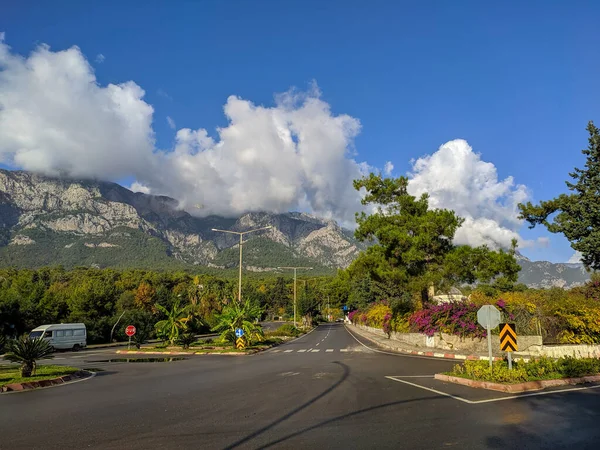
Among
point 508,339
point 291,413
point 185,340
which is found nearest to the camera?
point 291,413

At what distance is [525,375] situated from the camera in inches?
471

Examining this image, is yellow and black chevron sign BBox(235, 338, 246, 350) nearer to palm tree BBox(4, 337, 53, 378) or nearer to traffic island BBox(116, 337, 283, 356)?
traffic island BBox(116, 337, 283, 356)

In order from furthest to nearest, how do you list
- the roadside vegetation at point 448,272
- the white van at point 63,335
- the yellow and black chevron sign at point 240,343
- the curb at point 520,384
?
the white van at point 63,335 < the yellow and black chevron sign at point 240,343 < the roadside vegetation at point 448,272 < the curb at point 520,384

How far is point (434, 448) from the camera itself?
622 cm

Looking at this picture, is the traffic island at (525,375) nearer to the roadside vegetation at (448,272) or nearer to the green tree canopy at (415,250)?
the roadside vegetation at (448,272)

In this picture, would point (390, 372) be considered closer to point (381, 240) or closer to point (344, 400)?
point (344, 400)

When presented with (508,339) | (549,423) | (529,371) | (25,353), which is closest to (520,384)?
(529,371)

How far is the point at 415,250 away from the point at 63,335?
33.6 m

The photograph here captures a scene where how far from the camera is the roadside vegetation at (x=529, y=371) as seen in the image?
1177 centimetres

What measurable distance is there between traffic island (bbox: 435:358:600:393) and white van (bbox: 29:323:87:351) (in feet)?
119

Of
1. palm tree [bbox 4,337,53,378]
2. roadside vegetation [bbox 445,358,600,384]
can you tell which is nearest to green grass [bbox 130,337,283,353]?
palm tree [bbox 4,337,53,378]

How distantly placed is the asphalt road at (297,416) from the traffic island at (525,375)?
75cm

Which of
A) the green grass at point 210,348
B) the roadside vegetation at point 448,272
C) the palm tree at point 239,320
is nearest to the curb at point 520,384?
the roadside vegetation at point 448,272

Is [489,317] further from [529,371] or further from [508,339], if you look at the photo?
[529,371]
